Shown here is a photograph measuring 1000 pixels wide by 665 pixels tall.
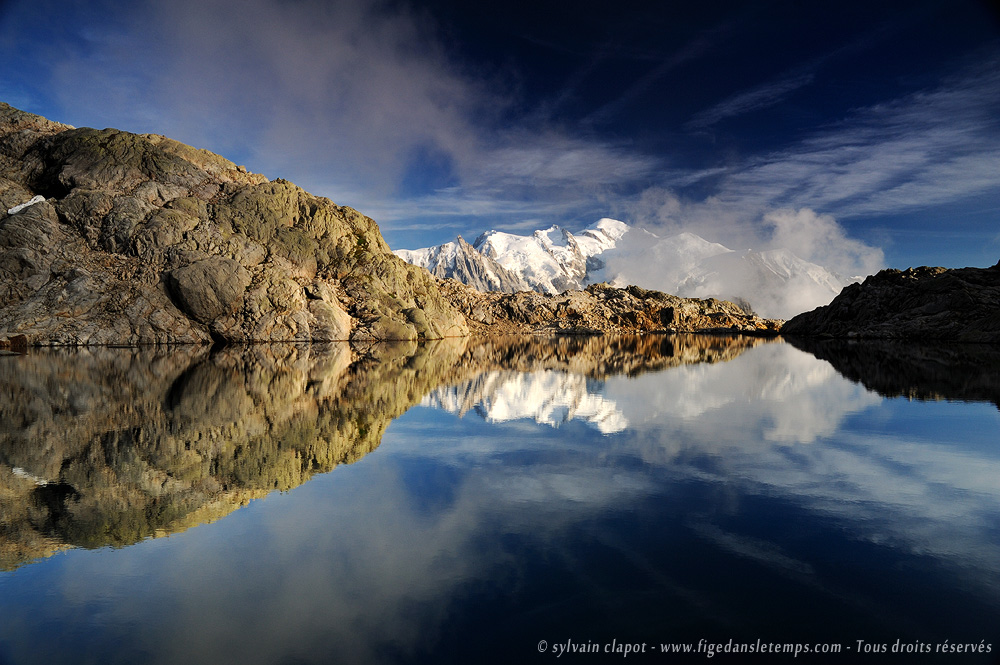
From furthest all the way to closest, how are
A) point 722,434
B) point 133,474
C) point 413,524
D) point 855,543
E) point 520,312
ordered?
point 520,312 < point 722,434 < point 133,474 < point 413,524 < point 855,543

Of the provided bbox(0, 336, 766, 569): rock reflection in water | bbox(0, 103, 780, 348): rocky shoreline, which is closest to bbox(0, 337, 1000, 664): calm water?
bbox(0, 336, 766, 569): rock reflection in water

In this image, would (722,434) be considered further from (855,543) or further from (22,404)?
(22,404)

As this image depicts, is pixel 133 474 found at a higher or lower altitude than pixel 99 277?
lower

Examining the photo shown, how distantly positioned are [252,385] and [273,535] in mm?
20342

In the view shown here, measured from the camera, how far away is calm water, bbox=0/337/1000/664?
5.77m

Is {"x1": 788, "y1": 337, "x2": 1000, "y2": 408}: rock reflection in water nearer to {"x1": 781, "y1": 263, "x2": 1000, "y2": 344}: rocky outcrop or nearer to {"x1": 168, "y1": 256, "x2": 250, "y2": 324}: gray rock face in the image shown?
{"x1": 781, "y1": 263, "x2": 1000, "y2": 344}: rocky outcrop

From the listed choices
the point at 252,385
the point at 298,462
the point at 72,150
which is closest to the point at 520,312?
the point at 72,150

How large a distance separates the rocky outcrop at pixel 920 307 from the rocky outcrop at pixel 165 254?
8431cm

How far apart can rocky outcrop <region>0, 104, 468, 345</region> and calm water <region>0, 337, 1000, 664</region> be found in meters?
58.1

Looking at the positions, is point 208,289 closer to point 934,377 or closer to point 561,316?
point 934,377

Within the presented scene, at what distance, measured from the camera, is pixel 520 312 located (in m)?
182

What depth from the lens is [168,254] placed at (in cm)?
7462

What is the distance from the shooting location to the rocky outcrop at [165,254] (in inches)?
2606

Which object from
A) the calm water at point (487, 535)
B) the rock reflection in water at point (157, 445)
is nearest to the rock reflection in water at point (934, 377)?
the calm water at point (487, 535)
